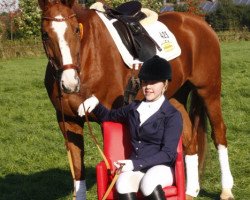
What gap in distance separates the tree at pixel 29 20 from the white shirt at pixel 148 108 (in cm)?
2730

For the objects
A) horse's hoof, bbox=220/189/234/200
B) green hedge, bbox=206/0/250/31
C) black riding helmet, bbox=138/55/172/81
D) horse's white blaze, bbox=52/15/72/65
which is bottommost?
green hedge, bbox=206/0/250/31

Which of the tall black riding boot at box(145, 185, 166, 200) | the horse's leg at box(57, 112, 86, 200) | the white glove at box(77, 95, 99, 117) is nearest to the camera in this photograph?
the tall black riding boot at box(145, 185, 166, 200)

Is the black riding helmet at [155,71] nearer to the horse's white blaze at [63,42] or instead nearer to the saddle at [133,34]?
the horse's white blaze at [63,42]

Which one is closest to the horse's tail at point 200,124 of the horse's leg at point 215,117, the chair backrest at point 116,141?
the horse's leg at point 215,117

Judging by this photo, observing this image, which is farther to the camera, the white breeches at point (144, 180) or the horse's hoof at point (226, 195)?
the horse's hoof at point (226, 195)

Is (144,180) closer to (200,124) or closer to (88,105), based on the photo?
(88,105)

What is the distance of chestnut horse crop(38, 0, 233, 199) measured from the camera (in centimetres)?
378

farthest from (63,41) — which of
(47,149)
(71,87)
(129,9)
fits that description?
(47,149)

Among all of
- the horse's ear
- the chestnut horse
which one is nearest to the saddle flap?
the chestnut horse

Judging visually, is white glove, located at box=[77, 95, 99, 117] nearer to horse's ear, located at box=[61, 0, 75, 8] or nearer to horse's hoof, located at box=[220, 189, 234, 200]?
horse's ear, located at box=[61, 0, 75, 8]

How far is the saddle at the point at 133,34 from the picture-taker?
181 inches

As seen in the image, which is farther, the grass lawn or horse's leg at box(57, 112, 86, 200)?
the grass lawn

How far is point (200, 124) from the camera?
5629mm

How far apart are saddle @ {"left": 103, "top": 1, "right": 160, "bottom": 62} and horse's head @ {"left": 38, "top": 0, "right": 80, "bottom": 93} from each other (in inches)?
31.0
